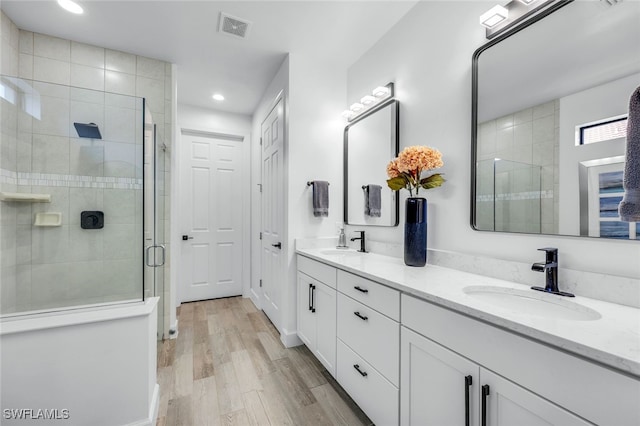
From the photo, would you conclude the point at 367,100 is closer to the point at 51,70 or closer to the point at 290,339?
the point at 290,339

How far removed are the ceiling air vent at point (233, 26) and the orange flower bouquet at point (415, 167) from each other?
1.58 m

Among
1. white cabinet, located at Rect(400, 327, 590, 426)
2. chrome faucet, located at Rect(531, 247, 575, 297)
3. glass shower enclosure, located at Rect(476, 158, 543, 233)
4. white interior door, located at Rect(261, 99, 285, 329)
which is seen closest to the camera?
white cabinet, located at Rect(400, 327, 590, 426)

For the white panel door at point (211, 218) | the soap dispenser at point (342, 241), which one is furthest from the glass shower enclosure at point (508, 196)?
the white panel door at point (211, 218)

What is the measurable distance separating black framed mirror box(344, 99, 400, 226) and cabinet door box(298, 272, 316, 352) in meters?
0.71

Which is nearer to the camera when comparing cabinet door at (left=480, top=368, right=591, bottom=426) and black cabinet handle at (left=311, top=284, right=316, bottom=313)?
cabinet door at (left=480, top=368, right=591, bottom=426)

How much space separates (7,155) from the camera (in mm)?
1529

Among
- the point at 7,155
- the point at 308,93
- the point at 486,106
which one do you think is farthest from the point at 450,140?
the point at 7,155

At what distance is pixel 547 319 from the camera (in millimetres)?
788

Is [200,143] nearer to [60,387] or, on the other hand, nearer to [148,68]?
[148,68]

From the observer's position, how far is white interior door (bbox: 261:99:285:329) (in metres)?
2.61

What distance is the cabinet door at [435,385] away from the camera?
92cm

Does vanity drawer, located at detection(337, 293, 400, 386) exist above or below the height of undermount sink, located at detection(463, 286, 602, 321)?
below

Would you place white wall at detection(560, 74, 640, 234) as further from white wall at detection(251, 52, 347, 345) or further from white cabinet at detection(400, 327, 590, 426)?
white wall at detection(251, 52, 347, 345)

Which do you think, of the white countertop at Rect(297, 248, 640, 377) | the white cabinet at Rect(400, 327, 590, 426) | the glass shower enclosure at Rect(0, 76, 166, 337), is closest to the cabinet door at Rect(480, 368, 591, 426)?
the white cabinet at Rect(400, 327, 590, 426)
